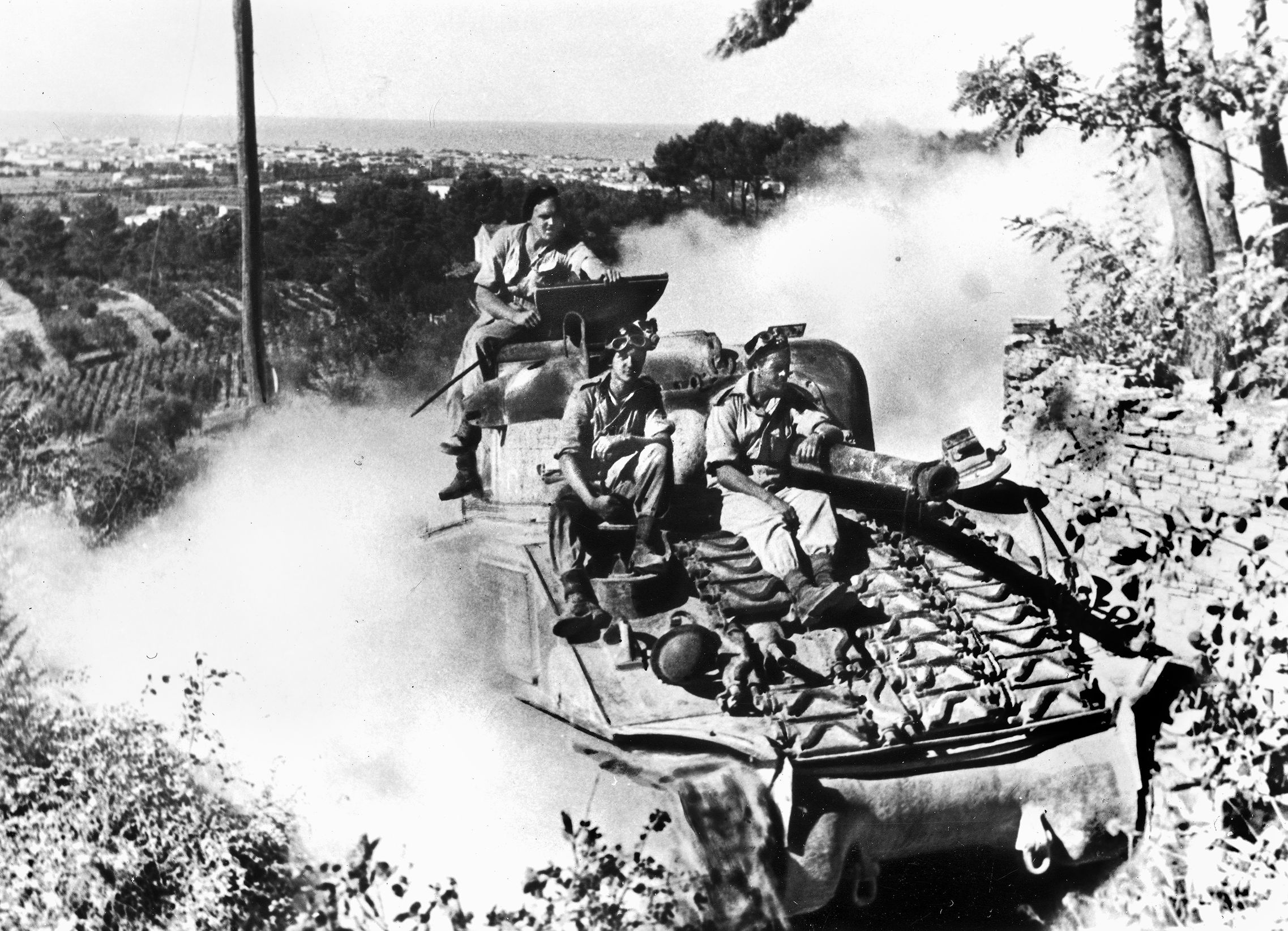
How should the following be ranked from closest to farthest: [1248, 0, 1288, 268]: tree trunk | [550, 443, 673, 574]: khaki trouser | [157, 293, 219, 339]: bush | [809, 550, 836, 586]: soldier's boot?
[550, 443, 673, 574]: khaki trouser
[809, 550, 836, 586]: soldier's boot
[157, 293, 219, 339]: bush
[1248, 0, 1288, 268]: tree trunk

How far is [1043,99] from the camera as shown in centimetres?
782

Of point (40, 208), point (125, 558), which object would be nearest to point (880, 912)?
point (125, 558)

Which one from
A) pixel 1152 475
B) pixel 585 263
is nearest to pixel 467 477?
pixel 585 263

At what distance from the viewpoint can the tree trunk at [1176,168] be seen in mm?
7789

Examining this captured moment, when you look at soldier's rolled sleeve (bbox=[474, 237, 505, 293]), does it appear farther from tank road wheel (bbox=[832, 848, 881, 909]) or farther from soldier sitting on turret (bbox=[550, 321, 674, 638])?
tank road wheel (bbox=[832, 848, 881, 909])

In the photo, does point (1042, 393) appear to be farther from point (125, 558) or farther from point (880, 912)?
point (125, 558)

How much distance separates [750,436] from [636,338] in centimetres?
74

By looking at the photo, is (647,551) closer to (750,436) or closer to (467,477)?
(750,436)

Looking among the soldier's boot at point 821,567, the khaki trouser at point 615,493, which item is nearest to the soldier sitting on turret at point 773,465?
the soldier's boot at point 821,567

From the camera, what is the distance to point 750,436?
6363 millimetres

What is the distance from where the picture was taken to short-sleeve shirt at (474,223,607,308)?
670 cm

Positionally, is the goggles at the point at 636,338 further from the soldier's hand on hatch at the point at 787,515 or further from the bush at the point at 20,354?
the bush at the point at 20,354

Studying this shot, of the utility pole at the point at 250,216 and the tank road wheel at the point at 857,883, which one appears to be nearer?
the tank road wheel at the point at 857,883

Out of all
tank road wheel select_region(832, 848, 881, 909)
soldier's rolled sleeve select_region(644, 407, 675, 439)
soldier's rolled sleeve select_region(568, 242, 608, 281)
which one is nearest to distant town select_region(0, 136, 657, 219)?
soldier's rolled sleeve select_region(568, 242, 608, 281)
